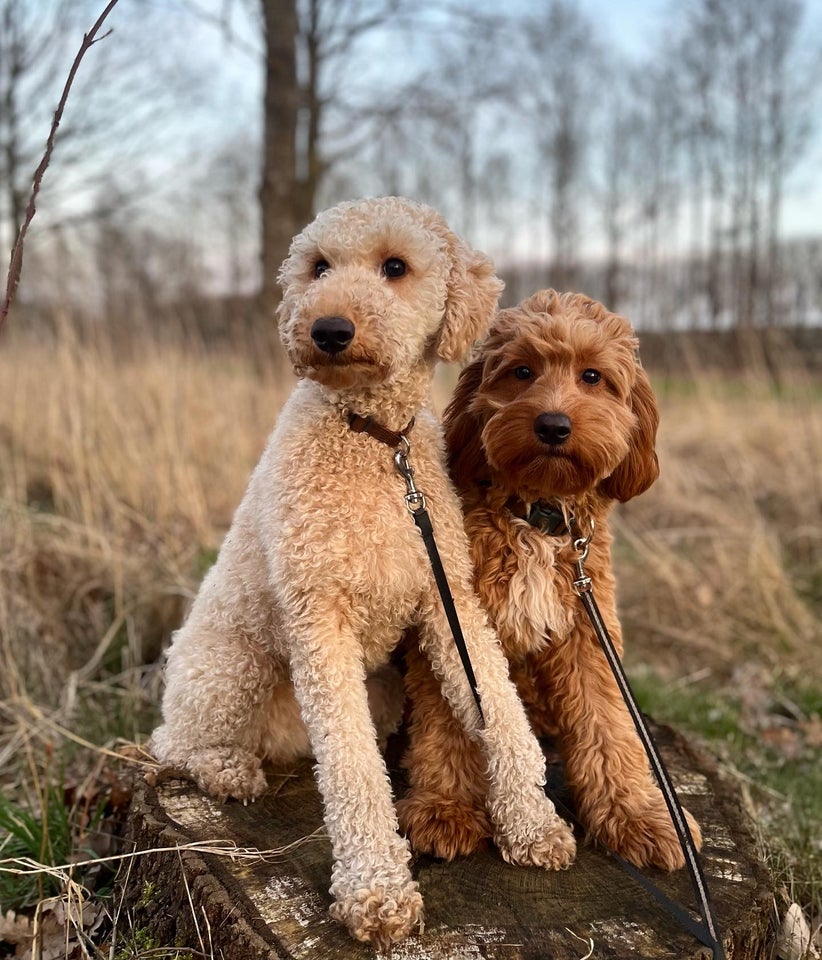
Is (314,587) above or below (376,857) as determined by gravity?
above

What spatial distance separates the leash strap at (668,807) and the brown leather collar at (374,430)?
0.55 meters

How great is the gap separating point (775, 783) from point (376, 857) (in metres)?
2.24

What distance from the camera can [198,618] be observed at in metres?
2.17

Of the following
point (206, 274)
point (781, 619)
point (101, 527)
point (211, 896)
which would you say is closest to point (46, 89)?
point (206, 274)

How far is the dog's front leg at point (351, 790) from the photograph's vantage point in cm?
163

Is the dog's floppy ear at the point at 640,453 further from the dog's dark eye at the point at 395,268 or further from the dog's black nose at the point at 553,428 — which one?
the dog's dark eye at the point at 395,268

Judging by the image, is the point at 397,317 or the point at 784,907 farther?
the point at 784,907

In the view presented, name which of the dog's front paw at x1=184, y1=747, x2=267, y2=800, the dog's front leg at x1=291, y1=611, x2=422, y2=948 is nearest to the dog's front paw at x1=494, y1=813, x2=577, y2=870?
the dog's front leg at x1=291, y1=611, x2=422, y2=948

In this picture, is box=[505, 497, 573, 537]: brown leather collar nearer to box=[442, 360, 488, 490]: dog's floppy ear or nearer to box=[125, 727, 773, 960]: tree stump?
box=[442, 360, 488, 490]: dog's floppy ear

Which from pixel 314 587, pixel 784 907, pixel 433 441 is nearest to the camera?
pixel 314 587

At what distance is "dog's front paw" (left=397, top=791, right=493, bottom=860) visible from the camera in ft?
6.34

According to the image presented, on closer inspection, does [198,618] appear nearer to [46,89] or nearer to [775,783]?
[775,783]

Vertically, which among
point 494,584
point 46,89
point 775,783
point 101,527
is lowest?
point 775,783

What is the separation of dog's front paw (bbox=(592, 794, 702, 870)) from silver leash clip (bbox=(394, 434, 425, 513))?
3.05 feet
